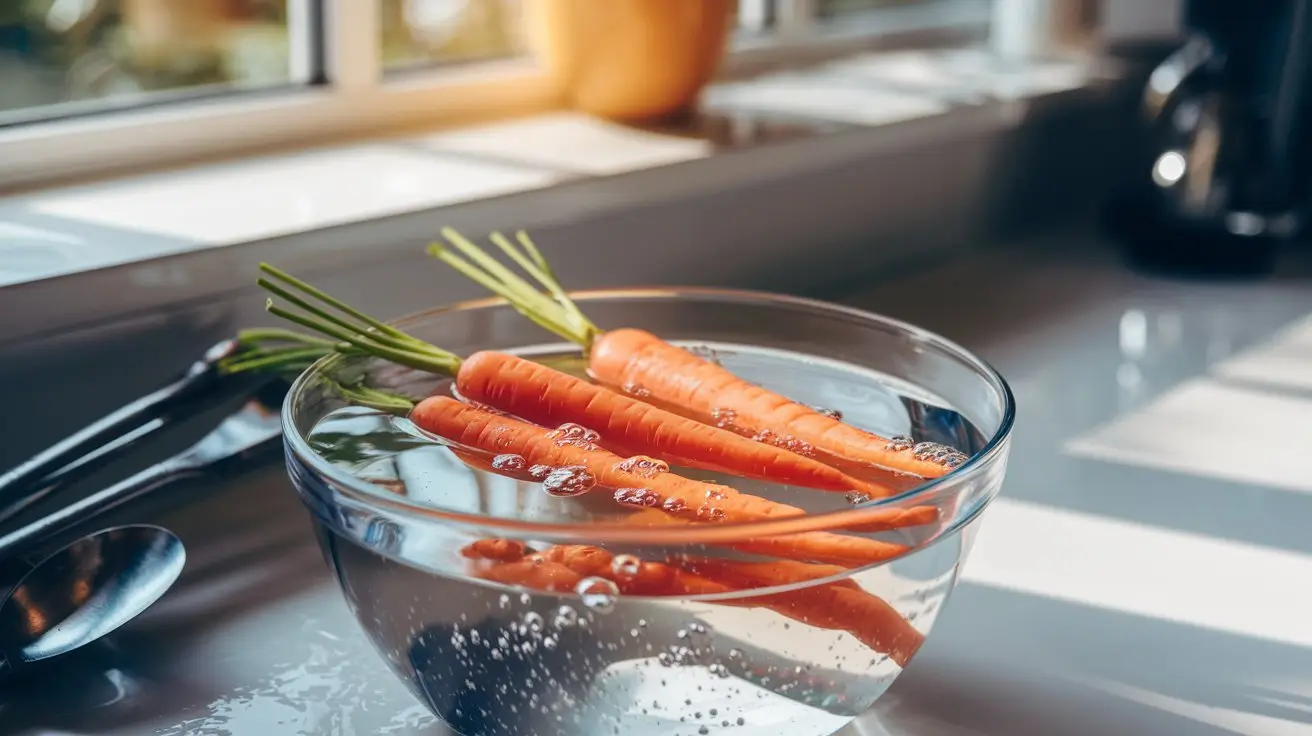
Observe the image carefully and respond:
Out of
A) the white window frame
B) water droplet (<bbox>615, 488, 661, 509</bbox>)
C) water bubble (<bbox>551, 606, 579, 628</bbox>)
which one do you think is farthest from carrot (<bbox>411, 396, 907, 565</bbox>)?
the white window frame

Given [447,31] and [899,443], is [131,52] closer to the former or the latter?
[447,31]

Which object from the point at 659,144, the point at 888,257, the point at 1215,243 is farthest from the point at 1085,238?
the point at 659,144

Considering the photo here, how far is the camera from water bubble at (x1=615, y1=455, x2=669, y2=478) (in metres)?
0.63

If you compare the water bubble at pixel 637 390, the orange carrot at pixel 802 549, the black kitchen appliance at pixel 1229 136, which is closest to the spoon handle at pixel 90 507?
the water bubble at pixel 637 390

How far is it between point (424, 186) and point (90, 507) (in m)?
0.37

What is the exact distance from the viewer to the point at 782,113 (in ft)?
4.32

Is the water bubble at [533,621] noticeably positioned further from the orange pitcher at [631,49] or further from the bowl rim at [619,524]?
the orange pitcher at [631,49]

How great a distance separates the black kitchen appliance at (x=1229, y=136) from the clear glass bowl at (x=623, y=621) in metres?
0.98

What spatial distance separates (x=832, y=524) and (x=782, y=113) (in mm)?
890

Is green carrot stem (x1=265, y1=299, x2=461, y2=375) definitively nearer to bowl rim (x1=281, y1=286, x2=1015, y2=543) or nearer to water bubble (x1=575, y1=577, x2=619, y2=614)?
bowl rim (x1=281, y1=286, x2=1015, y2=543)

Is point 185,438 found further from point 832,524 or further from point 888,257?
point 888,257

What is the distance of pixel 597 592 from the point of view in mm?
489

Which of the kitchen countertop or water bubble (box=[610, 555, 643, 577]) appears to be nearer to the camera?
water bubble (box=[610, 555, 643, 577])

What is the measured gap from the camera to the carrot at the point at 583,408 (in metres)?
0.65
